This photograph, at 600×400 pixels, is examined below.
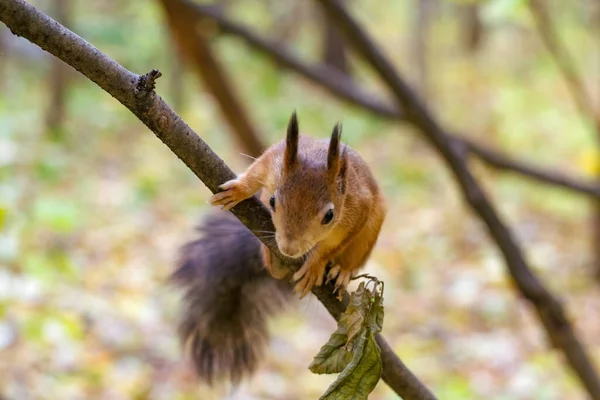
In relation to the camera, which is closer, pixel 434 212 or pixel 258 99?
pixel 434 212

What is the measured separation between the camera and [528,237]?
5.82 m

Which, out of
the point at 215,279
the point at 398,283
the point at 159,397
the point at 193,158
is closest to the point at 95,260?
the point at 159,397

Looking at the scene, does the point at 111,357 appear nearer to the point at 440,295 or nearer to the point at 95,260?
the point at 95,260

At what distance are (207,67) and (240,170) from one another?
78cm

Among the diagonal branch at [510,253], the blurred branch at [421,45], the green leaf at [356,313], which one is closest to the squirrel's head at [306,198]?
the green leaf at [356,313]

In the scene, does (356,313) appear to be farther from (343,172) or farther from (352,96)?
(352,96)

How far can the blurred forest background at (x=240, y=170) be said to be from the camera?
310 centimetres

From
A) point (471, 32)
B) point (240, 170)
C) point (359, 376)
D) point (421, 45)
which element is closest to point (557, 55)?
point (240, 170)

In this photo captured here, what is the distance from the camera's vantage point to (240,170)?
139 inches

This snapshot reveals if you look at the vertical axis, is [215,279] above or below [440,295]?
below

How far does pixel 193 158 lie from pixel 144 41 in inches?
325

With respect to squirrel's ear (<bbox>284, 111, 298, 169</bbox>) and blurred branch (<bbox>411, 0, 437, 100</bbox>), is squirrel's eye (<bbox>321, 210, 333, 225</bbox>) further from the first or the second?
blurred branch (<bbox>411, 0, 437, 100</bbox>)

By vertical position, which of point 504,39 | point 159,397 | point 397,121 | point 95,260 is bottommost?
point 159,397

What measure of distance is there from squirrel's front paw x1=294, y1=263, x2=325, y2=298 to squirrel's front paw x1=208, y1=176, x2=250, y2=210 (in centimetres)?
20
